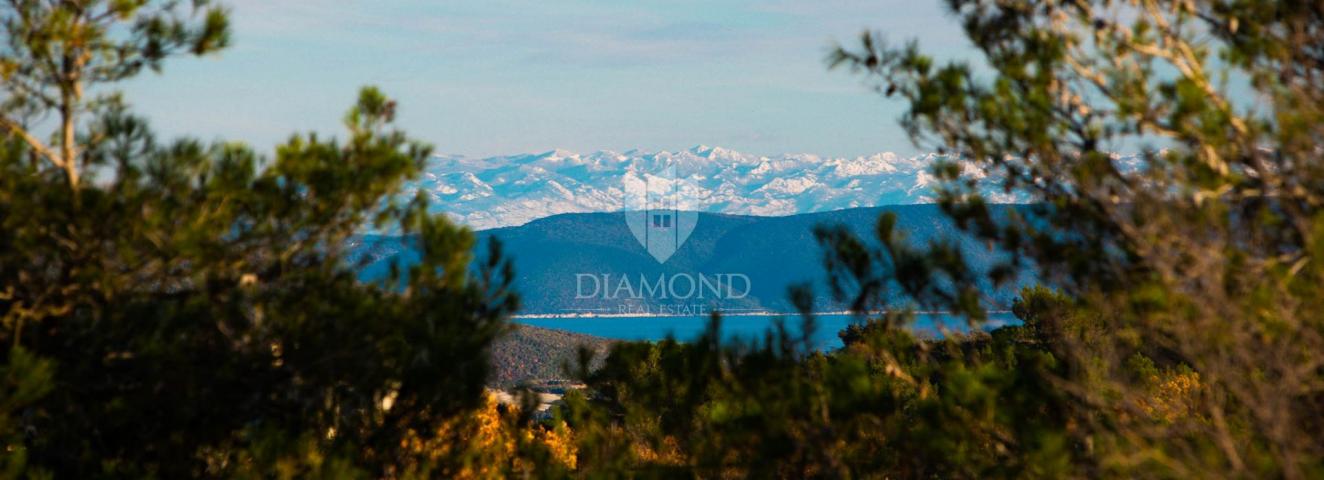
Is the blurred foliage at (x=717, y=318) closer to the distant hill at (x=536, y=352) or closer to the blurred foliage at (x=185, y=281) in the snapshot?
the blurred foliage at (x=185, y=281)

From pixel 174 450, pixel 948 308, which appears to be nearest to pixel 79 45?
pixel 174 450

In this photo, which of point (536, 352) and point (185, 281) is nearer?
point (185, 281)

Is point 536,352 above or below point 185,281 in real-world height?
above

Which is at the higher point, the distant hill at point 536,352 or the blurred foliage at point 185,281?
the distant hill at point 536,352

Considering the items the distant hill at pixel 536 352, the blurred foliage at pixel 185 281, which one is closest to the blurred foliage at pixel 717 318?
the blurred foliage at pixel 185 281

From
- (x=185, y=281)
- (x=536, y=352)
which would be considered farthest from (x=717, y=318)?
(x=536, y=352)

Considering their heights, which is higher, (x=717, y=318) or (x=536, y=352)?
(x=536, y=352)

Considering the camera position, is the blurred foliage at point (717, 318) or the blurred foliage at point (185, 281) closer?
the blurred foliage at point (717, 318)

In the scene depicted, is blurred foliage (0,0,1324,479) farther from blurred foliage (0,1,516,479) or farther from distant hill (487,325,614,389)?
distant hill (487,325,614,389)

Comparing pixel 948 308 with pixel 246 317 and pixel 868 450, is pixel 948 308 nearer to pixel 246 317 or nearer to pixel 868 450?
pixel 868 450

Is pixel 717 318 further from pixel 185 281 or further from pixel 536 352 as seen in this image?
pixel 536 352

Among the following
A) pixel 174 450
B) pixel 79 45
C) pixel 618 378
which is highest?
pixel 79 45
